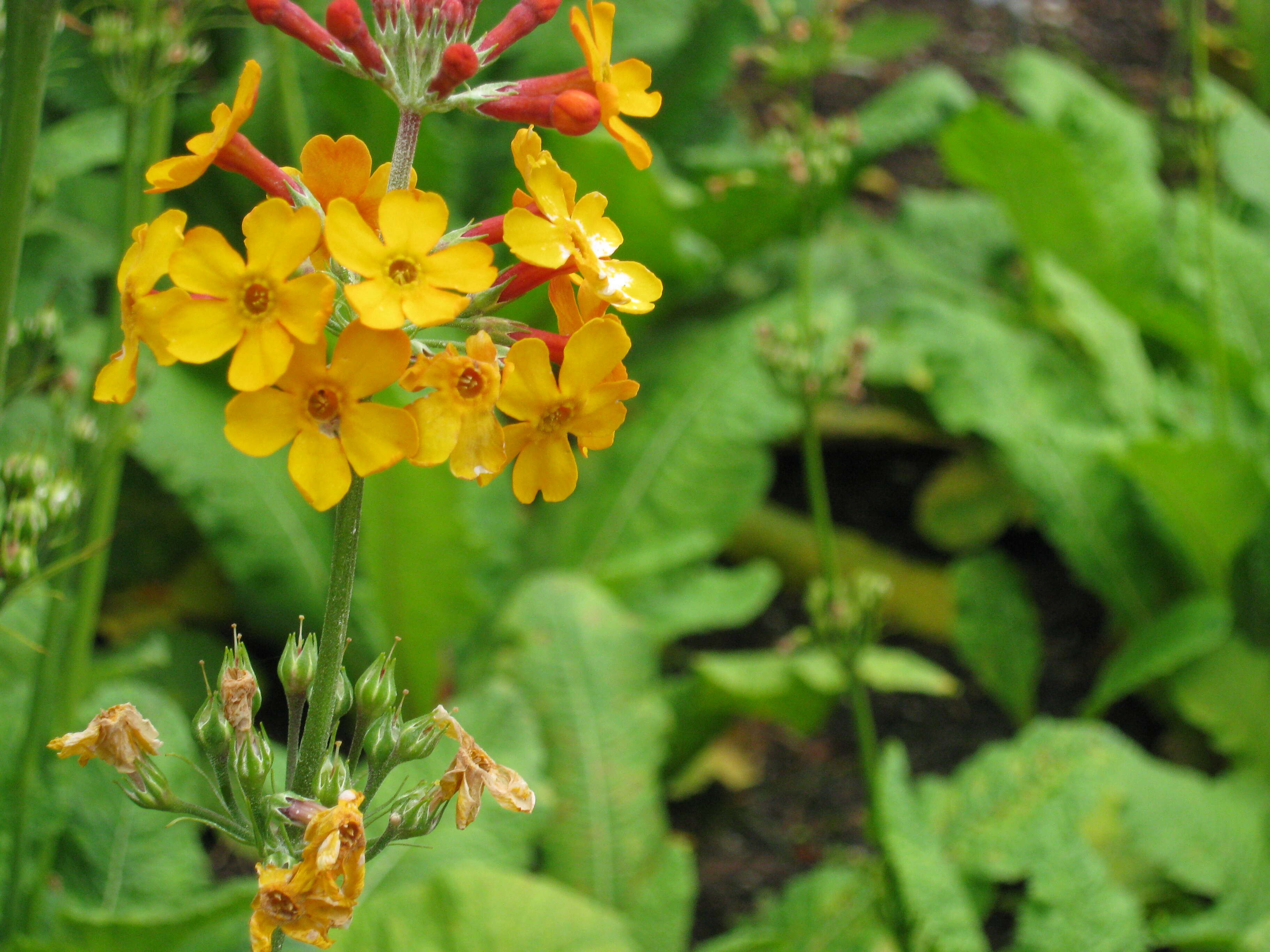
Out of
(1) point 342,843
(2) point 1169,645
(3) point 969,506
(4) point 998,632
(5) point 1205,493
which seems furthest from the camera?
(3) point 969,506

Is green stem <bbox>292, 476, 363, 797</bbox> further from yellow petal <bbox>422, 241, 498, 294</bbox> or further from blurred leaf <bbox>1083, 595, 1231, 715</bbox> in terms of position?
blurred leaf <bbox>1083, 595, 1231, 715</bbox>

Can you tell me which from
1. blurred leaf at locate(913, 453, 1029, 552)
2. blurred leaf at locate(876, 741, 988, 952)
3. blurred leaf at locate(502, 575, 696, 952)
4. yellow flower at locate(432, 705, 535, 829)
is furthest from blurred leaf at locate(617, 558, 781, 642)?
yellow flower at locate(432, 705, 535, 829)

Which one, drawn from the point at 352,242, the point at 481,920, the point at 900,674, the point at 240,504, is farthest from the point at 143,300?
the point at 900,674

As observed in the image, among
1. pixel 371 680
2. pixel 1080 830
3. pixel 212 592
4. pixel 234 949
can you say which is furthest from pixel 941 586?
pixel 371 680

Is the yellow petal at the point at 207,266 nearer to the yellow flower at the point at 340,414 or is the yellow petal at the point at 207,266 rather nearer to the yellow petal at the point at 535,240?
the yellow flower at the point at 340,414

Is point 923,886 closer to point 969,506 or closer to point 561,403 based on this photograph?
point 561,403

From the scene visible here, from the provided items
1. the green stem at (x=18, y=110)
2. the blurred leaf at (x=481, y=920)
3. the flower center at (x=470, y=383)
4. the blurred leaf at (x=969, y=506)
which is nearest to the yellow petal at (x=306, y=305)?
the flower center at (x=470, y=383)
